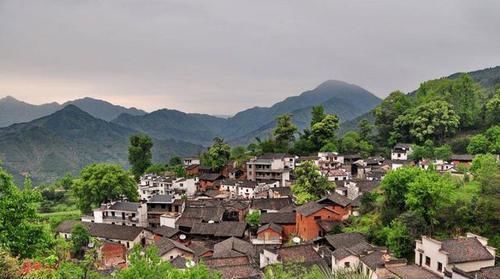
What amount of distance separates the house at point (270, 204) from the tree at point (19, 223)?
24121 millimetres

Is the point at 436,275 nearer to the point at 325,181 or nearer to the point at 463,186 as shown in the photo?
the point at 463,186

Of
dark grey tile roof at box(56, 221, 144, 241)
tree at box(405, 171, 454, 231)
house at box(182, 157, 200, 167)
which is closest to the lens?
tree at box(405, 171, 454, 231)

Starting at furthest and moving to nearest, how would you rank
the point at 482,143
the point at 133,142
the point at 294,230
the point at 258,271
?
the point at 133,142 < the point at 482,143 < the point at 294,230 < the point at 258,271

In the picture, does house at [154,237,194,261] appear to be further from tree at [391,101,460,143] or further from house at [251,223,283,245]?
tree at [391,101,460,143]

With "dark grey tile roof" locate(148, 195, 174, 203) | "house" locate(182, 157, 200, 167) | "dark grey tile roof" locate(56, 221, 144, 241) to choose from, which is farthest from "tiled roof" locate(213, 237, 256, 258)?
"house" locate(182, 157, 200, 167)

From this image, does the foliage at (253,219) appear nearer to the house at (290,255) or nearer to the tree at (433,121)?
the house at (290,255)

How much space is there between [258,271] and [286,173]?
72.2ft

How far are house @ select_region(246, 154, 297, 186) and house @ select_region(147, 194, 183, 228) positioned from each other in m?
10.4

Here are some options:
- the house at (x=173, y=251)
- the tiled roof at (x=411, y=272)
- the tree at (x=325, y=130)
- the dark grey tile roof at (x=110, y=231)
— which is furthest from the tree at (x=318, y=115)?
the tiled roof at (x=411, y=272)

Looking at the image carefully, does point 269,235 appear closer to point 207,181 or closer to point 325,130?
point 207,181

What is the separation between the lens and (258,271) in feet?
69.9

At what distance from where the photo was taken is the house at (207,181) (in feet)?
150

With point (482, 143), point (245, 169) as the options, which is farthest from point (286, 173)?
point (482, 143)

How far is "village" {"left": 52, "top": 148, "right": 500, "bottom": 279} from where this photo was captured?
1717 cm
